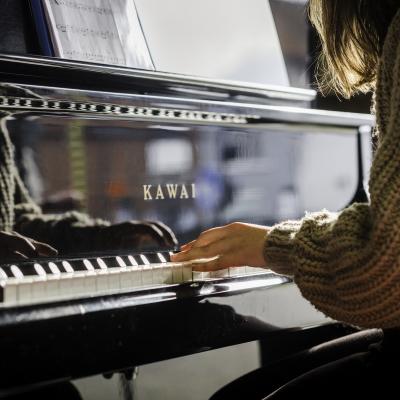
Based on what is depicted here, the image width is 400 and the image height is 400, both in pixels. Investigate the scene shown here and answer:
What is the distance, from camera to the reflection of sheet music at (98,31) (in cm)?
133

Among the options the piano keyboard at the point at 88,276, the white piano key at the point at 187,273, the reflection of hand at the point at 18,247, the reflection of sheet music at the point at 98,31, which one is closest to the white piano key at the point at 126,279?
the piano keyboard at the point at 88,276

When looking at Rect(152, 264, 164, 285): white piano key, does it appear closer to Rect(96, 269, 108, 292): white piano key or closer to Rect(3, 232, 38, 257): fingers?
Rect(96, 269, 108, 292): white piano key

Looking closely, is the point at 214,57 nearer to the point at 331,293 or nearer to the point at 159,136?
the point at 159,136

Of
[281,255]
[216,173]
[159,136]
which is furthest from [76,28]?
[281,255]

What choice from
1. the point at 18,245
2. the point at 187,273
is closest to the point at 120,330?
the point at 187,273

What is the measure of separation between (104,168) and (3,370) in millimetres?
517

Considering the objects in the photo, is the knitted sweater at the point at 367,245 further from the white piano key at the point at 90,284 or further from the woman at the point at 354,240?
the white piano key at the point at 90,284

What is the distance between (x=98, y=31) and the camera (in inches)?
55.6

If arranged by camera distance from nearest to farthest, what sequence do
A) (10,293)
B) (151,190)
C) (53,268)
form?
(10,293), (53,268), (151,190)

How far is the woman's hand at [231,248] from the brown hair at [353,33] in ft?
1.29

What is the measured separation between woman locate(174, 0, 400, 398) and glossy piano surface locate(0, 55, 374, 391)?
9 cm

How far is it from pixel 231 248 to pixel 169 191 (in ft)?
0.92

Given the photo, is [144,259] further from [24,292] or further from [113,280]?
[24,292]

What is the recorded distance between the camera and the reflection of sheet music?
4.37 ft
